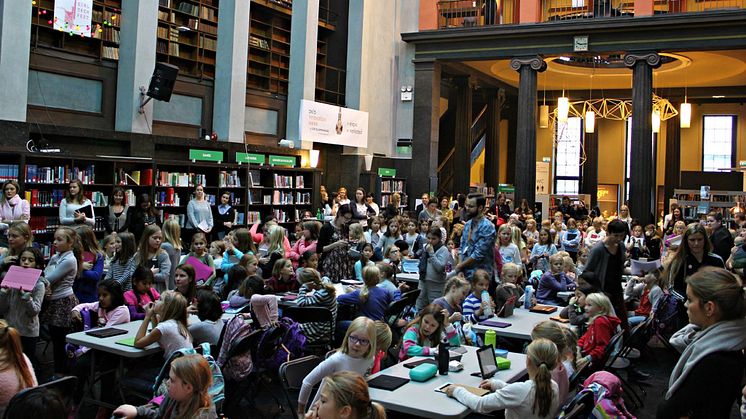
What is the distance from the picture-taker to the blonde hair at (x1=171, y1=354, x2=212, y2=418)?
315 cm

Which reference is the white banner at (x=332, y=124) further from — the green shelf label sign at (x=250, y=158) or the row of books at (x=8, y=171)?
the row of books at (x=8, y=171)

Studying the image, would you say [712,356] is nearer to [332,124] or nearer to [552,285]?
[552,285]

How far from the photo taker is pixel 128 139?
11.3m

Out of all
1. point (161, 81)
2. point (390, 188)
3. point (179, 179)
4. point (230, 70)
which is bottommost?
point (179, 179)

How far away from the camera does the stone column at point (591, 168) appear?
25188 mm

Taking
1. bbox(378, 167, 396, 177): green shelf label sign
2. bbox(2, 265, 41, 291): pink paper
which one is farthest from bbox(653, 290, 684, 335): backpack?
bbox(378, 167, 396, 177): green shelf label sign

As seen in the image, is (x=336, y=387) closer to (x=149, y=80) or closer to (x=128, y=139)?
(x=128, y=139)

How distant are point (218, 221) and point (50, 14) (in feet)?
14.3

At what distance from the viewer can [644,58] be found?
1556 centimetres

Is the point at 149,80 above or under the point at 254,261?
above

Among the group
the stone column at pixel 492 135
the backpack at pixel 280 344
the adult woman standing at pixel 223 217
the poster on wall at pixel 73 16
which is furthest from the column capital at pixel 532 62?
the backpack at pixel 280 344

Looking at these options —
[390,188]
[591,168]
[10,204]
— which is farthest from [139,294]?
[591,168]

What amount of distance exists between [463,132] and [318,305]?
14813mm

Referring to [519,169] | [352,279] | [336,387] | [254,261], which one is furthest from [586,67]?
[336,387]
